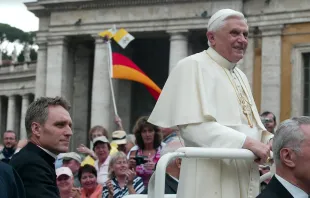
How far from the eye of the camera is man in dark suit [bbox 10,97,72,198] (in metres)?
4.74

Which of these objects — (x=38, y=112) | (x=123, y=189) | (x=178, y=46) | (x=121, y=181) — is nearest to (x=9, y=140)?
(x=121, y=181)

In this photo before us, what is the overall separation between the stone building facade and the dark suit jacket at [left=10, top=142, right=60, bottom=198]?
26.2m

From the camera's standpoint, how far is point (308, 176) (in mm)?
4238

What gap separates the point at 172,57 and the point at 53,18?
723 cm

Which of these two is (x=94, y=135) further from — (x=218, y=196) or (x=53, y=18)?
(x=53, y=18)

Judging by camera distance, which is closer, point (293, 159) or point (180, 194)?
point (293, 159)

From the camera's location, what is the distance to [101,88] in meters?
35.2

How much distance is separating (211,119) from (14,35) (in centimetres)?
11409

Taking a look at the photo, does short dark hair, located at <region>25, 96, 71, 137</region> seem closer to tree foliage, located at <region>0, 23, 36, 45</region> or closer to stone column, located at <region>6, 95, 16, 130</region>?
stone column, located at <region>6, 95, 16, 130</region>

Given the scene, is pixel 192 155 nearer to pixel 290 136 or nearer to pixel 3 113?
pixel 290 136

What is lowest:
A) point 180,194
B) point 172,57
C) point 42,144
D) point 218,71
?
point 180,194

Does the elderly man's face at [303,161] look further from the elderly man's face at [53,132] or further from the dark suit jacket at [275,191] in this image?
the elderly man's face at [53,132]

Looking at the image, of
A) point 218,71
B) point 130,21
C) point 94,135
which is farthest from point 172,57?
point 218,71

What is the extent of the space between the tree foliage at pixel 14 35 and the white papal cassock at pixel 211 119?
112 meters
